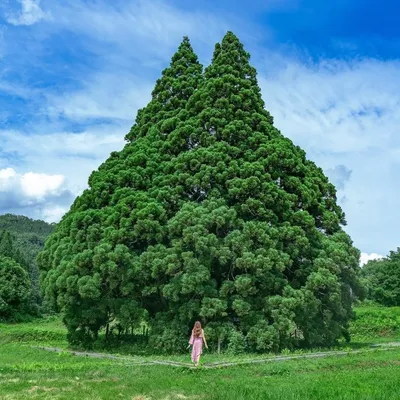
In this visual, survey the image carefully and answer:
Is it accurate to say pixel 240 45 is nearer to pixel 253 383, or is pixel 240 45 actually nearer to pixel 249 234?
pixel 249 234

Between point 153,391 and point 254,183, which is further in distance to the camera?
point 254,183

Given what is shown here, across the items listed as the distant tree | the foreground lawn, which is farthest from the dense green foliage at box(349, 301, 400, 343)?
the distant tree

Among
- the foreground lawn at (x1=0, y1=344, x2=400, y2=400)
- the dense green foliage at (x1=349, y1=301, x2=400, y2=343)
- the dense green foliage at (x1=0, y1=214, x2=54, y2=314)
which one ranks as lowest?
the foreground lawn at (x1=0, y1=344, x2=400, y2=400)

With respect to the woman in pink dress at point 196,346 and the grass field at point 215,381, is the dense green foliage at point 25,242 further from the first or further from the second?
the grass field at point 215,381

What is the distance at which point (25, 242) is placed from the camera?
9869 cm

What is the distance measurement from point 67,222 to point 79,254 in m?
2.91

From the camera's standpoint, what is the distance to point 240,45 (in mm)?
25125

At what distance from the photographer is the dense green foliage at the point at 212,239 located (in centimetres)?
1920

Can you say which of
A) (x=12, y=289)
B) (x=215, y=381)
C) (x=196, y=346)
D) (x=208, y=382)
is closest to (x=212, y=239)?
(x=196, y=346)

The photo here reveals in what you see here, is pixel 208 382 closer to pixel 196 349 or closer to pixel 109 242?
pixel 196 349

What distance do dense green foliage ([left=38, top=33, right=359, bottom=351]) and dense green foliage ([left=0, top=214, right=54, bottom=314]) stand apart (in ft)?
85.9

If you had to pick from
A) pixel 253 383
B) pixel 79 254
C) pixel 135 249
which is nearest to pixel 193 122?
pixel 135 249

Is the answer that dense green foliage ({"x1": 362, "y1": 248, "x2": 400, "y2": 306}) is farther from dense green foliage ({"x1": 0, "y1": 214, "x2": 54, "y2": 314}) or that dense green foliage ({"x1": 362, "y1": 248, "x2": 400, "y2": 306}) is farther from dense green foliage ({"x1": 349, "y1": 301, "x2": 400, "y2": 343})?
dense green foliage ({"x1": 0, "y1": 214, "x2": 54, "y2": 314})

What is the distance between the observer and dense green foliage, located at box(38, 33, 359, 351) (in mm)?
19203
